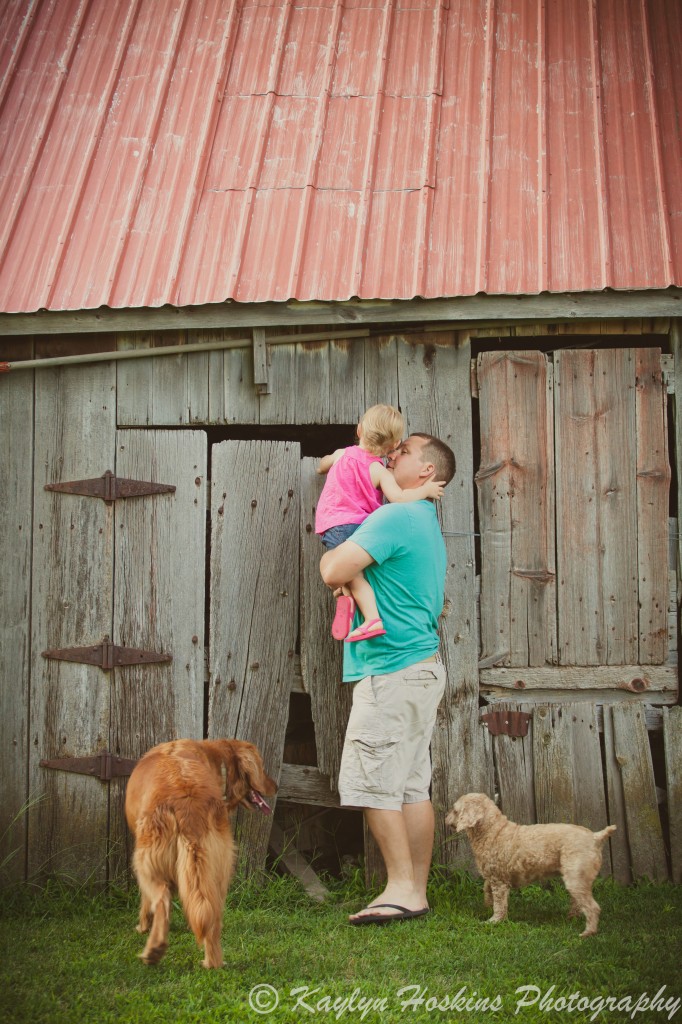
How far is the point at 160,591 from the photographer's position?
5492 millimetres

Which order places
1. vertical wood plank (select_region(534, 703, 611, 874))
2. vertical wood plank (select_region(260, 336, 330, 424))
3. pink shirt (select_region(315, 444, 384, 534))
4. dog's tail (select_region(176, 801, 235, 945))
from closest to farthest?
dog's tail (select_region(176, 801, 235, 945))
pink shirt (select_region(315, 444, 384, 534))
vertical wood plank (select_region(534, 703, 611, 874))
vertical wood plank (select_region(260, 336, 330, 424))

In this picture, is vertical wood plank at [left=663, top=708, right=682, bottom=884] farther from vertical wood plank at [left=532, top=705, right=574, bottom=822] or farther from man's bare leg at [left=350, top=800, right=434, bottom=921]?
man's bare leg at [left=350, top=800, right=434, bottom=921]

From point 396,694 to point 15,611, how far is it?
7.90 ft

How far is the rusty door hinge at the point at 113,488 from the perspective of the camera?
5504mm

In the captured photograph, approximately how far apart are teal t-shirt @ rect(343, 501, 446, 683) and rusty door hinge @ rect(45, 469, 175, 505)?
4.62 ft

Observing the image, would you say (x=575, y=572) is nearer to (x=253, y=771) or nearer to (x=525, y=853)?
(x=525, y=853)

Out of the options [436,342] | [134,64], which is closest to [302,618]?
[436,342]

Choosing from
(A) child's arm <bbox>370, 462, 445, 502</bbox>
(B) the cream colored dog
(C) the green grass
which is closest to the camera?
(C) the green grass

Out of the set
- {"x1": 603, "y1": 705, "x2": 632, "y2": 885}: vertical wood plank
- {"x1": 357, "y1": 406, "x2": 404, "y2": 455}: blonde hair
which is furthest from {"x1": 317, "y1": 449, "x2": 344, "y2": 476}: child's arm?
{"x1": 603, "y1": 705, "x2": 632, "y2": 885}: vertical wood plank

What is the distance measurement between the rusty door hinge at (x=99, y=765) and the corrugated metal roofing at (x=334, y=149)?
2626 mm

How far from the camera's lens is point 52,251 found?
5.72 meters

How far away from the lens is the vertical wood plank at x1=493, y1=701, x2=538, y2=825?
17.5ft

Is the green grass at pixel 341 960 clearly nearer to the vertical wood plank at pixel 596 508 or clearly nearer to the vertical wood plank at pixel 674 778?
the vertical wood plank at pixel 674 778

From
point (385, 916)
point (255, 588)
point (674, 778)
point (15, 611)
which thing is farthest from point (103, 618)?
point (674, 778)
